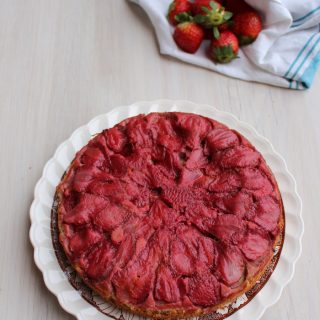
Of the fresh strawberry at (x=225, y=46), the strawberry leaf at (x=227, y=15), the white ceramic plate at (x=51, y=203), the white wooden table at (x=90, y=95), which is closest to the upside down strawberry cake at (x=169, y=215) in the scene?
the white ceramic plate at (x=51, y=203)

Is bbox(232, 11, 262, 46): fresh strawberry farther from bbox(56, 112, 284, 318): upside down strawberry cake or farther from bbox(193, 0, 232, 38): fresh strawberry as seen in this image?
bbox(56, 112, 284, 318): upside down strawberry cake

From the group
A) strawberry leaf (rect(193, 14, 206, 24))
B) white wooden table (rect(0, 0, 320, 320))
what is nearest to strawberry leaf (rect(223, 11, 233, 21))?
strawberry leaf (rect(193, 14, 206, 24))

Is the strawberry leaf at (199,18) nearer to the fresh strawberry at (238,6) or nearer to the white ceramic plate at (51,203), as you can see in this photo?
the fresh strawberry at (238,6)

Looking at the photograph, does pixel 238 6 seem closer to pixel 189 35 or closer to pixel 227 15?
pixel 227 15

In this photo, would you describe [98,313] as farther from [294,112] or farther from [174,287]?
[294,112]

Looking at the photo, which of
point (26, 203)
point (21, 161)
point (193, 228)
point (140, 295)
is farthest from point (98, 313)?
point (21, 161)

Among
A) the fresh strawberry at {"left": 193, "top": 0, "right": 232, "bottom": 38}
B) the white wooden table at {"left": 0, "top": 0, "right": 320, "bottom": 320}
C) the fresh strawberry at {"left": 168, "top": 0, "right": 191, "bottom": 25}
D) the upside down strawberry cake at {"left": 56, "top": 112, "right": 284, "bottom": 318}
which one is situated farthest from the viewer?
the fresh strawberry at {"left": 168, "top": 0, "right": 191, "bottom": 25}
